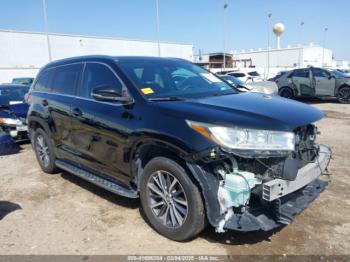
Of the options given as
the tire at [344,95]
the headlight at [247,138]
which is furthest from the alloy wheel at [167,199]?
the tire at [344,95]

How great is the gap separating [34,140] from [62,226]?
8.69 ft

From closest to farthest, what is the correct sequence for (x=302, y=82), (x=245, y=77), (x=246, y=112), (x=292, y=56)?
(x=246, y=112), (x=302, y=82), (x=245, y=77), (x=292, y=56)

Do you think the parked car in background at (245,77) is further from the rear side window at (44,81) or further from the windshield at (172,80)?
the windshield at (172,80)

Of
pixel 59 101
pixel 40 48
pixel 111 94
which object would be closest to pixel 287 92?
pixel 59 101

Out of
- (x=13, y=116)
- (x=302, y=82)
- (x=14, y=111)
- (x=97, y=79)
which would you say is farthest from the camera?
(x=302, y=82)

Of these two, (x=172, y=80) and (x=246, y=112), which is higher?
(x=172, y=80)

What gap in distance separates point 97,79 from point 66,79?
0.97 m

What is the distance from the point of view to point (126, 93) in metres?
3.95

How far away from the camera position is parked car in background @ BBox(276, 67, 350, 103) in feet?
53.1

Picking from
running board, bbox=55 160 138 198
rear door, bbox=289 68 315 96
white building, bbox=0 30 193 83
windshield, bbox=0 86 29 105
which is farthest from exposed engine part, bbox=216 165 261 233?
white building, bbox=0 30 193 83

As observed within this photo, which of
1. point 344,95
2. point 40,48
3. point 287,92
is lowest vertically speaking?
point 344,95

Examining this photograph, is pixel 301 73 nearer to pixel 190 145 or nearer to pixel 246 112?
pixel 246 112

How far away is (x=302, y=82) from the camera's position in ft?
54.5

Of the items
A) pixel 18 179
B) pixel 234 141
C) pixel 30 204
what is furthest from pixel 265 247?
pixel 18 179
